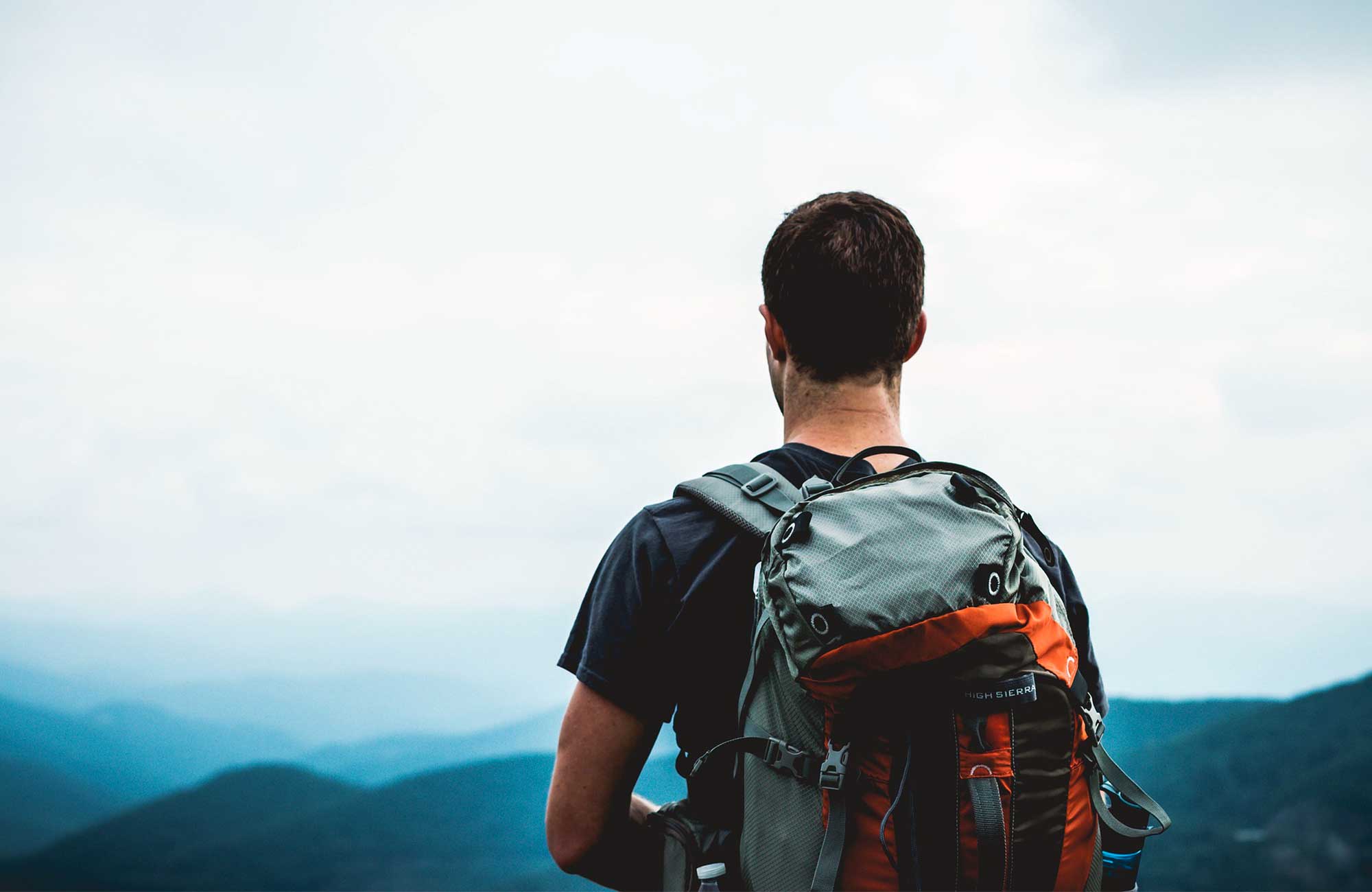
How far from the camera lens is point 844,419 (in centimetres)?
212

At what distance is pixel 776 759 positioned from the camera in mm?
1845

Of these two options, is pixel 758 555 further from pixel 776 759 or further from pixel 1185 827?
pixel 1185 827

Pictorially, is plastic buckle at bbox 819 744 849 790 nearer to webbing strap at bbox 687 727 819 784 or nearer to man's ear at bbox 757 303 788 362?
webbing strap at bbox 687 727 819 784

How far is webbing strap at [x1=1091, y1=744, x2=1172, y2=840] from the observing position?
1901mm

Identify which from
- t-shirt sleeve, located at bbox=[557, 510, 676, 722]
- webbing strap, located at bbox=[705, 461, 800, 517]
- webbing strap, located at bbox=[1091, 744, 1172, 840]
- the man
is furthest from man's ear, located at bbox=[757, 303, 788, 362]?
webbing strap, located at bbox=[1091, 744, 1172, 840]

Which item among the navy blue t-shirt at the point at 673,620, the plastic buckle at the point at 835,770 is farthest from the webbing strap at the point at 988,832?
the navy blue t-shirt at the point at 673,620

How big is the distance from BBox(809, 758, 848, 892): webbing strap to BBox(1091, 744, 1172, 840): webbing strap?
0.48 meters

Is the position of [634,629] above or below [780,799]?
above

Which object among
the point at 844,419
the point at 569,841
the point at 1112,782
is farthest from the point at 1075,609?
the point at 569,841

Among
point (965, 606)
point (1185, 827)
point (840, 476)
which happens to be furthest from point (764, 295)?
point (1185, 827)

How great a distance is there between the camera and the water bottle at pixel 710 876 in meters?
1.89

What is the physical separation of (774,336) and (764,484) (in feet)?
1.27

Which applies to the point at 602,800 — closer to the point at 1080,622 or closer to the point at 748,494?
the point at 748,494

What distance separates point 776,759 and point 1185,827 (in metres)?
13.7
